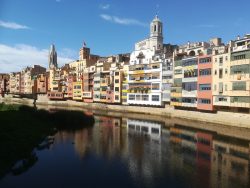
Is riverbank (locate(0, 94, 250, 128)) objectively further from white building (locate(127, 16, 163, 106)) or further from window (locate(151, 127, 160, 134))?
window (locate(151, 127, 160, 134))

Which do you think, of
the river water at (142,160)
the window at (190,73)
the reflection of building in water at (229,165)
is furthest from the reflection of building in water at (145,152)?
the window at (190,73)

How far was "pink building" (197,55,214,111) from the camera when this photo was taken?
62.9m

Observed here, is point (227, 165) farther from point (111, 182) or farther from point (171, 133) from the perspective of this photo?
point (171, 133)

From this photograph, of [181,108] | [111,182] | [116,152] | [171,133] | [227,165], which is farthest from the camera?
[181,108]

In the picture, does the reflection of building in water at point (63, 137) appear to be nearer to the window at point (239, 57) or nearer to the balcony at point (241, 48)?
the window at point (239, 57)

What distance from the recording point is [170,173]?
1095 inches

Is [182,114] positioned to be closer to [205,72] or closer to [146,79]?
[205,72]

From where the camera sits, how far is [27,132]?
142 feet

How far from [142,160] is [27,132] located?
19695 mm

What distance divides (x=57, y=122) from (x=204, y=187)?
138ft

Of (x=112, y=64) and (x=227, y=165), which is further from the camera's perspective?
(x=112, y=64)

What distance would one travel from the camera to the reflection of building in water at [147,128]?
50.9 meters

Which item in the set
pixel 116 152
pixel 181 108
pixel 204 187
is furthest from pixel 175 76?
pixel 204 187

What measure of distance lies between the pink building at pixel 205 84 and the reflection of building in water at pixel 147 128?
11063 millimetres
